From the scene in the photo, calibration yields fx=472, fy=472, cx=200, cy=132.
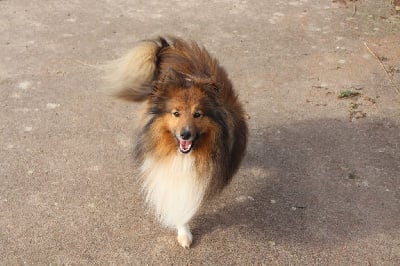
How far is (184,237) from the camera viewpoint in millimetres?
3459

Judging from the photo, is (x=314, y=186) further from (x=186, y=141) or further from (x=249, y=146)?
(x=186, y=141)

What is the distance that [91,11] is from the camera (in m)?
7.31

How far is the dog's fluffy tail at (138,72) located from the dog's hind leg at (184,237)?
3.33 feet

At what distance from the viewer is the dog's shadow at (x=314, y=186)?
3.64 meters

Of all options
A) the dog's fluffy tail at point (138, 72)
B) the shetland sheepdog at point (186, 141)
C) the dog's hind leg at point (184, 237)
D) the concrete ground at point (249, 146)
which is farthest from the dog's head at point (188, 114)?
the concrete ground at point (249, 146)

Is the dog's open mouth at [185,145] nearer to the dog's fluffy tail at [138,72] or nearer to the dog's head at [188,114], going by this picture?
the dog's head at [188,114]

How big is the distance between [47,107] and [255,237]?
268 centimetres

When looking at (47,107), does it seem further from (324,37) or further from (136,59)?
(324,37)

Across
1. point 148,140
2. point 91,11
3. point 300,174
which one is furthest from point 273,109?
point 91,11

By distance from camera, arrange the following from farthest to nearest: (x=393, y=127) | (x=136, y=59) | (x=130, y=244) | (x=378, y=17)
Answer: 1. (x=378, y=17)
2. (x=393, y=127)
3. (x=136, y=59)
4. (x=130, y=244)

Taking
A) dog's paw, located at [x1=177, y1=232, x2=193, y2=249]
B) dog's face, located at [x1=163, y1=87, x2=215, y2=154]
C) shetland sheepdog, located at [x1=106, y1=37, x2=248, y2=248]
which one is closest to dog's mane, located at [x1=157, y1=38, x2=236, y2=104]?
shetland sheepdog, located at [x1=106, y1=37, x2=248, y2=248]

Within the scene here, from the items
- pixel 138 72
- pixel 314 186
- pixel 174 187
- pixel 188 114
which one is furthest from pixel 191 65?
pixel 314 186

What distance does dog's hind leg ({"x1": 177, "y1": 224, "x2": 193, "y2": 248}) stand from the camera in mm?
3451

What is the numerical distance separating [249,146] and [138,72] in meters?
1.36
